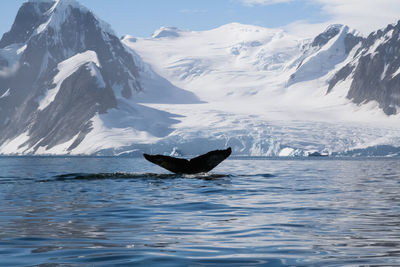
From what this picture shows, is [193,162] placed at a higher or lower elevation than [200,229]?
higher

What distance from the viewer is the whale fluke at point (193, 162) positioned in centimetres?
2939

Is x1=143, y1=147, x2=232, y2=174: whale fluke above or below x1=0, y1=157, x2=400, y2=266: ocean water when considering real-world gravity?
above

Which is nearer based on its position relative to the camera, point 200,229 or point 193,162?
point 200,229

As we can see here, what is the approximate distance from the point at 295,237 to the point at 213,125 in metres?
179

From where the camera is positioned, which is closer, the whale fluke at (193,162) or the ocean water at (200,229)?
the ocean water at (200,229)

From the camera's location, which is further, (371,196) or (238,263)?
(371,196)

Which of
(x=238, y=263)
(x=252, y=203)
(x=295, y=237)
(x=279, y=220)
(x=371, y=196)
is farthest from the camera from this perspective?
(x=371, y=196)

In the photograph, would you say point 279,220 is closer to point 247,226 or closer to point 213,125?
point 247,226

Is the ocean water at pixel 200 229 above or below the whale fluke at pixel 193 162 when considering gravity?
below

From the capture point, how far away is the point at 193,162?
1246 inches

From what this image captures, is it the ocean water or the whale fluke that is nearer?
the ocean water

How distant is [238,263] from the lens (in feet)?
29.4

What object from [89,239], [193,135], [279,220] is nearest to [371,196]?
[279,220]

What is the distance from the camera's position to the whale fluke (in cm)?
2939
